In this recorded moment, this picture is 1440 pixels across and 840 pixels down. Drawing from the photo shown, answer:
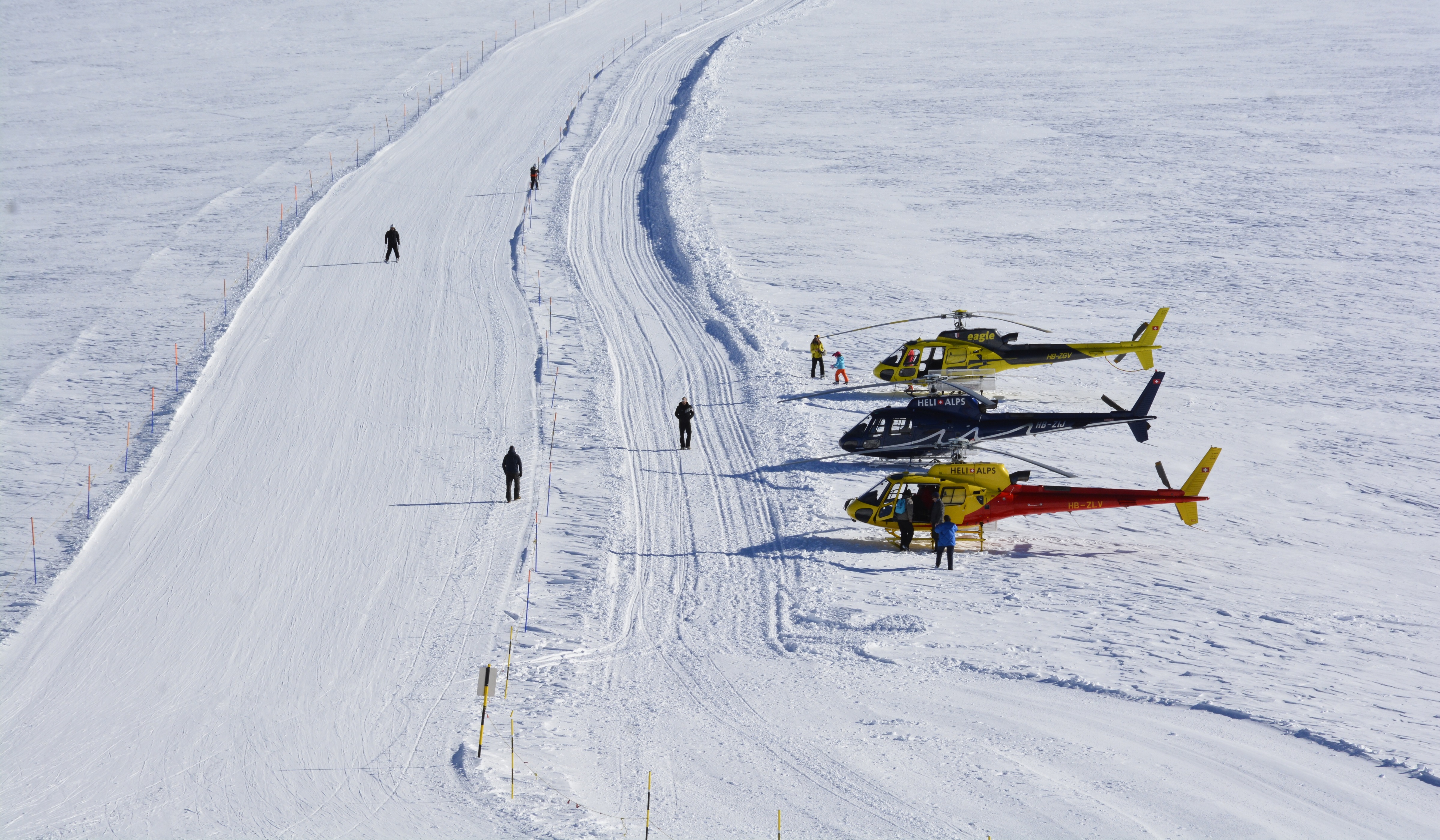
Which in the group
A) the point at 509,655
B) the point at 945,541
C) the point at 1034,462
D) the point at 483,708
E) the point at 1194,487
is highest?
the point at 1034,462

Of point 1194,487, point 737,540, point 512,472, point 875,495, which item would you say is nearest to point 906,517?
point 875,495

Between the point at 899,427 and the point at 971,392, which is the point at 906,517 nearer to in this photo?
the point at 899,427

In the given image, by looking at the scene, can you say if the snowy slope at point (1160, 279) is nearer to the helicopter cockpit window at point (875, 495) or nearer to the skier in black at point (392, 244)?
the helicopter cockpit window at point (875, 495)

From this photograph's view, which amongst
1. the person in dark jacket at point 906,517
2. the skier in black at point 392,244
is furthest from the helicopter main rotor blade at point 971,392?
the skier in black at point 392,244

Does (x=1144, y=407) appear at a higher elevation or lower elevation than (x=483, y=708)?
higher

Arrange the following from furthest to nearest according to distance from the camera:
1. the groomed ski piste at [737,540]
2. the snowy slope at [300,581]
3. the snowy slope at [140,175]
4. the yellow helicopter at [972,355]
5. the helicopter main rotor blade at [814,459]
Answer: the yellow helicopter at [972,355]
the snowy slope at [140,175]
the helicopter main rotor blade at [814,459]
the snowy slope at [300,581]
the groomed ski piste at [737,540]

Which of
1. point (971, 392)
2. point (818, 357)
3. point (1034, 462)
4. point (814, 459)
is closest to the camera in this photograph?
point (1034, 462)
